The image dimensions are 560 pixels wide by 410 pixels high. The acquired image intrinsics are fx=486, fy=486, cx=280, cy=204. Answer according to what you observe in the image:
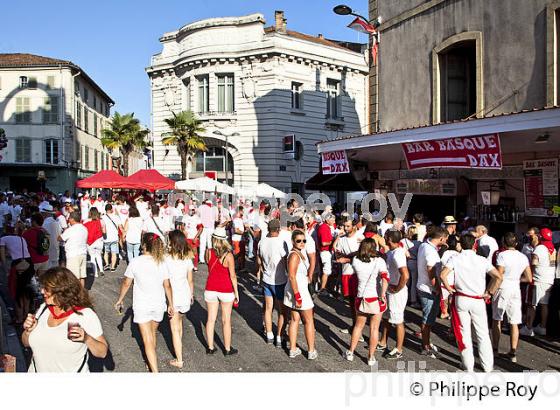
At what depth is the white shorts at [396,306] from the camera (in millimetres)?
6924

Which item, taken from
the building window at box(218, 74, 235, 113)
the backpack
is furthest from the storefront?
the building window at box(218, 74, 235, 113)

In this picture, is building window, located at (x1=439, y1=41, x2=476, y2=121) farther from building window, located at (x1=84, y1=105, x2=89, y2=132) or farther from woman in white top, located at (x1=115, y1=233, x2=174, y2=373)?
building window, located at (x1=84, y1=105, x2=89, y2=132)

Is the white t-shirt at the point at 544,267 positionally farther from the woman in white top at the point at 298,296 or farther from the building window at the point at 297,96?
the building window at the point at 297,96

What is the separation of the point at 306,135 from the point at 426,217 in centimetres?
2083

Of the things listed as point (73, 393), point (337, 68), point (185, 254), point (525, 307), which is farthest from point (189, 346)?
point (337, 68)

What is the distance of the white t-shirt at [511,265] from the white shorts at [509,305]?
85mm

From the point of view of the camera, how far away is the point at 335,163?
49.3ft

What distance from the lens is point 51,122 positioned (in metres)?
43.2

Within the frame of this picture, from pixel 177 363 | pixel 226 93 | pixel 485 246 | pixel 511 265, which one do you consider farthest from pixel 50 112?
pixel 511 265

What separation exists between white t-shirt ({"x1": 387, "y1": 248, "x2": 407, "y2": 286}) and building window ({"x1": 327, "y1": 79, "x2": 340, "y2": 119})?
29.8 m

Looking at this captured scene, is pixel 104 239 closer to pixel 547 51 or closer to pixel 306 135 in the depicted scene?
pixel 547 51

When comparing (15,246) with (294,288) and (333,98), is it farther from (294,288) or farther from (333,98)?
(333,98)

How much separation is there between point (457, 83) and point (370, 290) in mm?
9607

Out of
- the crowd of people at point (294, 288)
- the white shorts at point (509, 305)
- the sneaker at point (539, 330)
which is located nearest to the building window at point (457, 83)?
the crowd of people at point (294, 288)
